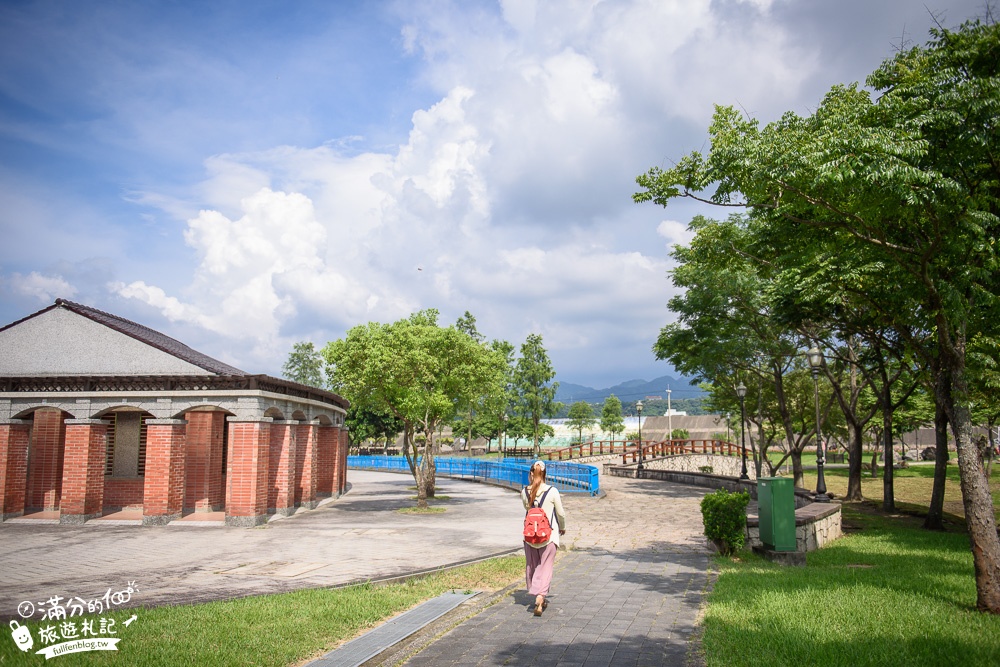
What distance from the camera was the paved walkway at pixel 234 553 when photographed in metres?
9.80

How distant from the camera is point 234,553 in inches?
508

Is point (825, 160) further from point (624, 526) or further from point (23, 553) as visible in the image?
point (23, 553)

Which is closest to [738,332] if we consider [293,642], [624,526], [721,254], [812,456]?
[624,526]

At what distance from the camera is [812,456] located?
230 feet

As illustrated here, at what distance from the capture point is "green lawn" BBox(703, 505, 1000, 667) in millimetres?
5906

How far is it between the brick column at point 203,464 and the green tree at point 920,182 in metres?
16.8

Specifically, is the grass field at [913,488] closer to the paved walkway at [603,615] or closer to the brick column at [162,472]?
the paved walkway at [603,615]

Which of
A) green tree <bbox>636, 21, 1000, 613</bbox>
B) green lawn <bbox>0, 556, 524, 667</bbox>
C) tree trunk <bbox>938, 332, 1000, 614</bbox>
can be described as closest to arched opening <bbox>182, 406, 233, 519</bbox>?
green lawn <bbox>0, 556, 524, 667</bbox>

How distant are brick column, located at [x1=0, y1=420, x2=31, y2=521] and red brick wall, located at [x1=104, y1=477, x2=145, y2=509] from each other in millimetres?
2145

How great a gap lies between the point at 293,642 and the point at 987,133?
31.7 feet

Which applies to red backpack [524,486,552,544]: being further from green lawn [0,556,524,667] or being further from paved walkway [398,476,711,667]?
green lawn [0,556,524,667]

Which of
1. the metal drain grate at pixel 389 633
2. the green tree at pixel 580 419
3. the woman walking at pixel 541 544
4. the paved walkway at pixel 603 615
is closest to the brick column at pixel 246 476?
the paved walkway at pixel 603 615

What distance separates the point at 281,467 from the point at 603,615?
13712 millimetres

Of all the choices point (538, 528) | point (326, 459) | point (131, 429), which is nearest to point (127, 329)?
point (131, 429)
